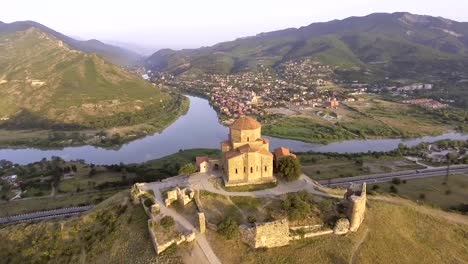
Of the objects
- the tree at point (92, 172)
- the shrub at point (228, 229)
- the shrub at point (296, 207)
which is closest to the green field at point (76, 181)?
the tree at point (92, 172)

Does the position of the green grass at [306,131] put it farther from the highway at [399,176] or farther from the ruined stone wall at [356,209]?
the ruined stone wall at [356,209]

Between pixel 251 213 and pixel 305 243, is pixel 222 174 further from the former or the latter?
pixel 305 243

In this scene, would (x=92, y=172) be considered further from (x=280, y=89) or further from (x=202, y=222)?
(x=280, y=89)

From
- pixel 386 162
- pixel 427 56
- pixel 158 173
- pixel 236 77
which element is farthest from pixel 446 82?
pixel 158 173

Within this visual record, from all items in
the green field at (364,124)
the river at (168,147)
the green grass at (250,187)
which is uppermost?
the green grass at (250,187)

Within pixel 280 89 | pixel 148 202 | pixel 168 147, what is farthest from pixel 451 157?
pixel 280 89

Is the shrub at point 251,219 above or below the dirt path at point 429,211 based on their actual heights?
above

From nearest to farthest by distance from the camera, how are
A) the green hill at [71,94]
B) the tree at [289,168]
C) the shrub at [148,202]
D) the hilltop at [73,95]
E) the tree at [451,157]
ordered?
the shrub at [148,202]
the tree at [289,168]
the tree at [451,157]
the hilltop at [73,95]
the green hill at [71,94]
